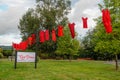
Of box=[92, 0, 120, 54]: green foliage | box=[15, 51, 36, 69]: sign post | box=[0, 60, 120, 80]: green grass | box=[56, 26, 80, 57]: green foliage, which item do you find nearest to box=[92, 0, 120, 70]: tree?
box=[92, 0, 120, 54]: green foliage

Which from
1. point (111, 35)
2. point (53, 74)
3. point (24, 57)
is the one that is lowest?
point (53, 74)

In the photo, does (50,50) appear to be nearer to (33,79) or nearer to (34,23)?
(34,23)


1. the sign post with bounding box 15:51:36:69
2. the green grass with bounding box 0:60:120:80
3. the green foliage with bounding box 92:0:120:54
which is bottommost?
the green grass with bounding box 0:60:120:80

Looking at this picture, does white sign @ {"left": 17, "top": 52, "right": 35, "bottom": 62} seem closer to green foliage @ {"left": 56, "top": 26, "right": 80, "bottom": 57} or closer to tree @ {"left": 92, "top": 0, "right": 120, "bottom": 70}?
tree @ {"left": 92, "top": 0, "right": 120, "bottom": 70}

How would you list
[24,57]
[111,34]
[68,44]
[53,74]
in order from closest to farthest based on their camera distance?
[53,74], [24,57], [111,34], [68,44]

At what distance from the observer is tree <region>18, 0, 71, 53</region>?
6044 centimetres

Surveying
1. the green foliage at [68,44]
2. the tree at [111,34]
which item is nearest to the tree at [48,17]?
the green foliage at [68,44]

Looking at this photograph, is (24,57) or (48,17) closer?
(24,57)

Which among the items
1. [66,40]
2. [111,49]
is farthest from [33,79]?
[66,40]

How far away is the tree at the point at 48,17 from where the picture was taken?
60.4m

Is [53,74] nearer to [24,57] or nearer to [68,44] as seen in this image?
[24,57]

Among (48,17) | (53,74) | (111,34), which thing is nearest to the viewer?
(53,74)

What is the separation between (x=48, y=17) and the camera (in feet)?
197

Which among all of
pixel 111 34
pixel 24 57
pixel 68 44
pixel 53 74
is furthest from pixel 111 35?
pixel 68 44
